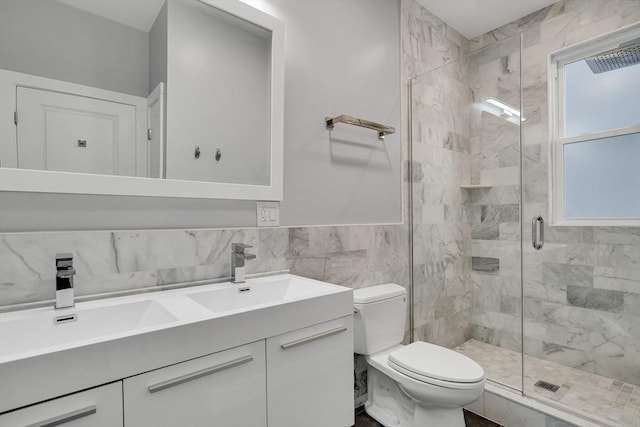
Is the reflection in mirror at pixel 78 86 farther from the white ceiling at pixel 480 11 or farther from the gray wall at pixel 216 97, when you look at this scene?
the white ceiling at pixel 480 11

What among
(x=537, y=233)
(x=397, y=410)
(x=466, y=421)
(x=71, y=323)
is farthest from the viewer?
(x=537, y=233)

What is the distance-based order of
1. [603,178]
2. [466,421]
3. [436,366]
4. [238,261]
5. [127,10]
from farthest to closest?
[603,178]
[466,421]
[436,366]
[238,261]
[127,10]

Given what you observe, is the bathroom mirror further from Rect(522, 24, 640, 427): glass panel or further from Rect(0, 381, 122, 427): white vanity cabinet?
Rect(522, 24, 640, 427): glass panel

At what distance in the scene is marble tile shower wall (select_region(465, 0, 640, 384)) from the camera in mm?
2176

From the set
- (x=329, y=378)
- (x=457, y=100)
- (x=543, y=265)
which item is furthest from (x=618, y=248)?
(x=329, y=378)

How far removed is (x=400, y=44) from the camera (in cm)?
230

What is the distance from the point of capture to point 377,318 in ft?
5.91

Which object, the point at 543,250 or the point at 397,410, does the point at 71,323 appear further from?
the point at 543,250

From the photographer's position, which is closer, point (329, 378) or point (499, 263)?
point (329, 378)

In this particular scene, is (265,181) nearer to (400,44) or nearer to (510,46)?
(400,44)

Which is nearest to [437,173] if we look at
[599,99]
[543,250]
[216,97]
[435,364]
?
[543,250]

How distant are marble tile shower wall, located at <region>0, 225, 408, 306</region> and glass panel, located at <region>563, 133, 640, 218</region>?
1488mm

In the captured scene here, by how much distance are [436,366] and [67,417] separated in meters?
1.42

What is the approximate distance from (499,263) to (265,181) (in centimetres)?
205
